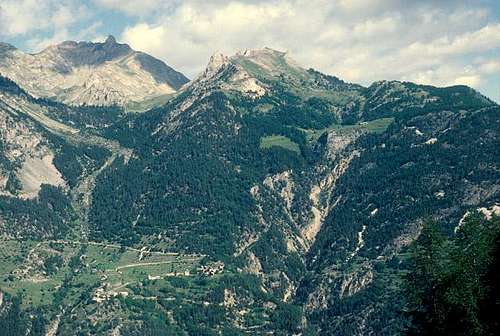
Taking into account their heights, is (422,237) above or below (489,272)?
above

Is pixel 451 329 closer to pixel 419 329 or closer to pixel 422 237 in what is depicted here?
pixel 419 329

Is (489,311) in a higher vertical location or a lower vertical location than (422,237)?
lower

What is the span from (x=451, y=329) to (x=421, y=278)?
16.1m

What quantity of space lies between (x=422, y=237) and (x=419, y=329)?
17.2 m

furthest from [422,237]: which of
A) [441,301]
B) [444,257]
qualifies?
[441,301]

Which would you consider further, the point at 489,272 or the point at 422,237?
the point at 422,237

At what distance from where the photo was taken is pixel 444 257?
150 m

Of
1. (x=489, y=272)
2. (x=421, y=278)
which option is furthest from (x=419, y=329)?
(x=489, y=272)

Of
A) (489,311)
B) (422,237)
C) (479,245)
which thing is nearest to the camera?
(489,311)

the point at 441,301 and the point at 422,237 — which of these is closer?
the point at 441,301

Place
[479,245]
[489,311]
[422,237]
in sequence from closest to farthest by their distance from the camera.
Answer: [489,311]
[479,245]
[422,237]

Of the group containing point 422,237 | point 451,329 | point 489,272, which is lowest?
point 451,329

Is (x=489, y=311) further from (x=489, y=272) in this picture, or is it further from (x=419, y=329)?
(x=419, y=329)

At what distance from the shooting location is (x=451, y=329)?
131 metres
